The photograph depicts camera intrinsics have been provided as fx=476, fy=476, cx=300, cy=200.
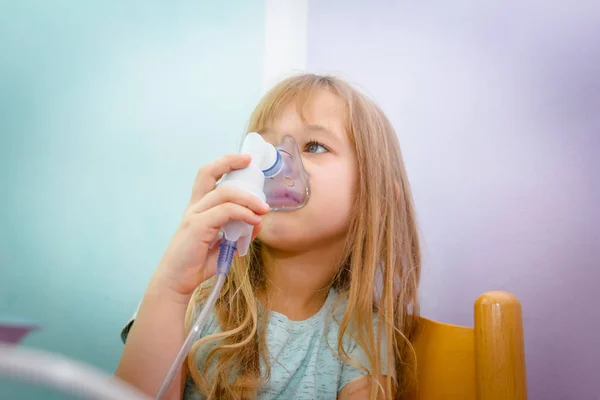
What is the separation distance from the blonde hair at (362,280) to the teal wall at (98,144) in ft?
0.76

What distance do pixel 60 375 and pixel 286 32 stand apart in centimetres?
103

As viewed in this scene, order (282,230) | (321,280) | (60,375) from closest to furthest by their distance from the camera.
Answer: (60,375)
(282,230)
(321,280)

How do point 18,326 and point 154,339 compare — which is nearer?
point 154,339

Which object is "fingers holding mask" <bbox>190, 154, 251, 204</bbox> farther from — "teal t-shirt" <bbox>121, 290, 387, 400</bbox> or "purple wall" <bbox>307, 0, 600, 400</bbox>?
"purple wall" <bbox>307, 0, 600, 400</bbox>

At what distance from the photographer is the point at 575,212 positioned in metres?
0.85

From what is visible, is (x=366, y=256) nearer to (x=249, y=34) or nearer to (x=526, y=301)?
(x=526, y=301)

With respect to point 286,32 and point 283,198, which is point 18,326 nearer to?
point 283,198

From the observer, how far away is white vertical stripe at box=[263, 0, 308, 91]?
1.11m

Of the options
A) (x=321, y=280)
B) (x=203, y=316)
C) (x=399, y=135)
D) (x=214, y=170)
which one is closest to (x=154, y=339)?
(x=203, y=316)

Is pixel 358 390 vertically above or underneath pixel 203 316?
underneath

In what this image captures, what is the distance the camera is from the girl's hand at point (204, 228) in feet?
1.82

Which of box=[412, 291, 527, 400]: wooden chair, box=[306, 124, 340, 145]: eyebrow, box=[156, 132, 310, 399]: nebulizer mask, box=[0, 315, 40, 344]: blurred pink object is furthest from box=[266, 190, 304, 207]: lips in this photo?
box=[0, 315, 40, 344]: blurred pink object

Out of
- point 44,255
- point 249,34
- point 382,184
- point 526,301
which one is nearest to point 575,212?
point 526,301

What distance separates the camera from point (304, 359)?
75 cm
